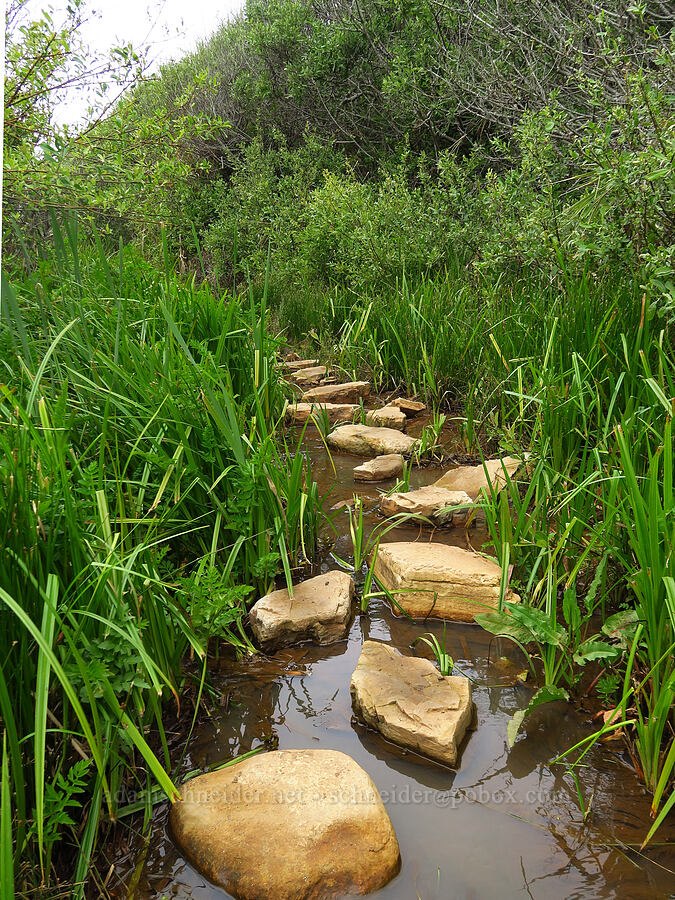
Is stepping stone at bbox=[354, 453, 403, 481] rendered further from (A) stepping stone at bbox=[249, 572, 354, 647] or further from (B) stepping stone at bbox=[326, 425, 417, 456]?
(A) stepping stone at bbox=[249, 572, 354, 647]

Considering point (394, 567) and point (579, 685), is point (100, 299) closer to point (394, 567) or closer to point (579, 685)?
point (394, 567)

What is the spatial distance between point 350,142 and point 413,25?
2.24 metres

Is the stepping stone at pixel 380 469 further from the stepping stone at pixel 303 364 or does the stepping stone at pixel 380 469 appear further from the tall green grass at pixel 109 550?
the stepping stone at pixel 303 364

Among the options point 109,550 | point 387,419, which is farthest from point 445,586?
point 387,419

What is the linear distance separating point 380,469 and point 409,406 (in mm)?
1359

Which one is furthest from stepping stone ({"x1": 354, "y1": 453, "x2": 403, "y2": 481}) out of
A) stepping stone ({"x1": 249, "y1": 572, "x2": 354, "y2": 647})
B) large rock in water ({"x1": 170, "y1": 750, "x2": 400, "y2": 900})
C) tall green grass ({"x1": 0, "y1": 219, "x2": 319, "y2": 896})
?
large rock in water ({"x1": 170, "y1": 750, "x2": 400, "y2": 900})

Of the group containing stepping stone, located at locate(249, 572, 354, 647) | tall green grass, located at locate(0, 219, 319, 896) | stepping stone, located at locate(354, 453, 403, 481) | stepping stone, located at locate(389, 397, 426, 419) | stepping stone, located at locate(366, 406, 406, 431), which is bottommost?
stepping stone, located at locate(389, 397, 426, 419)

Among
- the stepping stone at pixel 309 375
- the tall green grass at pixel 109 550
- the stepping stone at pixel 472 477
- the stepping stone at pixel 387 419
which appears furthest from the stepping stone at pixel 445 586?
the stepping stone at pixel 309 375

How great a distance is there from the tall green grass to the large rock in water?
139 mm

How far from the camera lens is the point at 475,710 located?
201 cm

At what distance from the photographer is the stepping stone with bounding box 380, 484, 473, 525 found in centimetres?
323

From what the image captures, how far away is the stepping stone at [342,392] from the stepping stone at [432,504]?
2.30 meters

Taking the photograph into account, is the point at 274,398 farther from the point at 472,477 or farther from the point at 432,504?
the point at 472,477

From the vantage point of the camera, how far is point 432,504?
325cm
